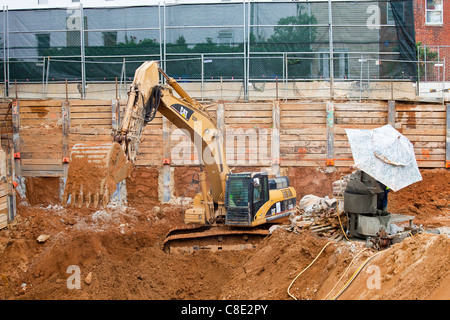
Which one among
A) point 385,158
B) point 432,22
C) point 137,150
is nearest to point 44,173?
point 137,150

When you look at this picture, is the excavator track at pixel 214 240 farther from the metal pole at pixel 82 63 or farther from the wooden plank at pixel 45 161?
the metal pole at pixel 82 63

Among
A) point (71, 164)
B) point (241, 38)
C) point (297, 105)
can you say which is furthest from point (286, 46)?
point (71, 164)

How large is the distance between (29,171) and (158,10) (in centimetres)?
818

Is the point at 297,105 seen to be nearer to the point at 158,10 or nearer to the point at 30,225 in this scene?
the point at 158,10

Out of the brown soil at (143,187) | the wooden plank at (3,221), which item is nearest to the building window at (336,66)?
the brown soil at (143,187)

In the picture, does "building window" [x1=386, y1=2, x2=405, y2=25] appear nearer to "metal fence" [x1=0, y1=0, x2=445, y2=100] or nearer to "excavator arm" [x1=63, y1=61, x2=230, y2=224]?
"metal fence" [x1=0, y1=0, x2=445, y2=100]

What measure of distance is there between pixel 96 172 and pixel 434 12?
786 inches

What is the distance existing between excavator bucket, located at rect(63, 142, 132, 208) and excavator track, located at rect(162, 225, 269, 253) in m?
3.60

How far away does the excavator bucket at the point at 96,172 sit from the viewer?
771 cm

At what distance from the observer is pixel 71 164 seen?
7984mm

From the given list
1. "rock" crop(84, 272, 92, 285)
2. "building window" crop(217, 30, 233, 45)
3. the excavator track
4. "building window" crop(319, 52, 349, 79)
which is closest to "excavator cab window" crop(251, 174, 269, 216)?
the excavator track

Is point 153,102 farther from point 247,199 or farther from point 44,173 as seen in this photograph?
point 44,173

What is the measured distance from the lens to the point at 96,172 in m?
7.77

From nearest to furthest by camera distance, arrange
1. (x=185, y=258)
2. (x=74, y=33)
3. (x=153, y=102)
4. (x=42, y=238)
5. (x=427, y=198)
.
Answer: (x=153, y=102) → (x=185, y=258) → (x=42, y=238) → (x=427, y=198) → (x=74, y=33)
